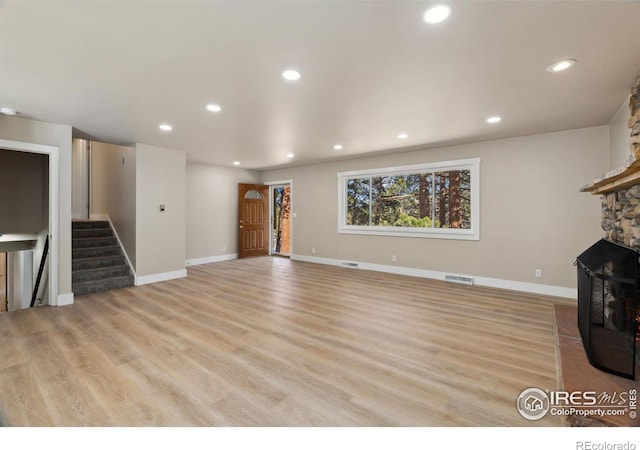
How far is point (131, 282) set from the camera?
5.12m

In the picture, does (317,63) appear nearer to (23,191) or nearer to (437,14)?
(437,14)

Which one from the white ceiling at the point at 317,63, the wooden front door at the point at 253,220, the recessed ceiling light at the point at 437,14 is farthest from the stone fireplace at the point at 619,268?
the wooden front door at the point at 253,220

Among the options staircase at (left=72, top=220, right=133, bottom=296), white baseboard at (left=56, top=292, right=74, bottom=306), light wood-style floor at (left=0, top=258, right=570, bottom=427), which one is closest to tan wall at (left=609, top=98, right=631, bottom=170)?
light wood-style floor at (left=0, top=258, right=570, bottom=427)

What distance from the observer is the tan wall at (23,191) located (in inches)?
198

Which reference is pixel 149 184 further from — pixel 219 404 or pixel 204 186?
pixel 219 404

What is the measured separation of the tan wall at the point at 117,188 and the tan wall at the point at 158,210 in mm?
130

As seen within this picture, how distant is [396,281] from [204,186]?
5349 millimetres

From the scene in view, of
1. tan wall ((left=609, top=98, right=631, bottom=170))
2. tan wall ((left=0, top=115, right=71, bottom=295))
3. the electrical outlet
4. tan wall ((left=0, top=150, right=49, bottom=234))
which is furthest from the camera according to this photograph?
tan wall ((left=0, top=150, right=49, bottom=234))

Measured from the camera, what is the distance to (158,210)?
17.7 feet

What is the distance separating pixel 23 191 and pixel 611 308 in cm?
868

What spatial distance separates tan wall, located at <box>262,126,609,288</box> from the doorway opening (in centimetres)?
400

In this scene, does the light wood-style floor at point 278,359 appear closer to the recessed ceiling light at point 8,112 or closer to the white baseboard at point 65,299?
the white baseboard at point 65,299

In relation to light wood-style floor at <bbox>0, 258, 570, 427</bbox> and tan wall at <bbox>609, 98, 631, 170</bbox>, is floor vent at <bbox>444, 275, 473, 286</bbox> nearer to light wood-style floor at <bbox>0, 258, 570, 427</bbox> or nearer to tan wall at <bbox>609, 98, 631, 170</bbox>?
light wood-style floor at <bbox>0, 258, 570, 427</bbox>

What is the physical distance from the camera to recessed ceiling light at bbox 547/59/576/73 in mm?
2318
